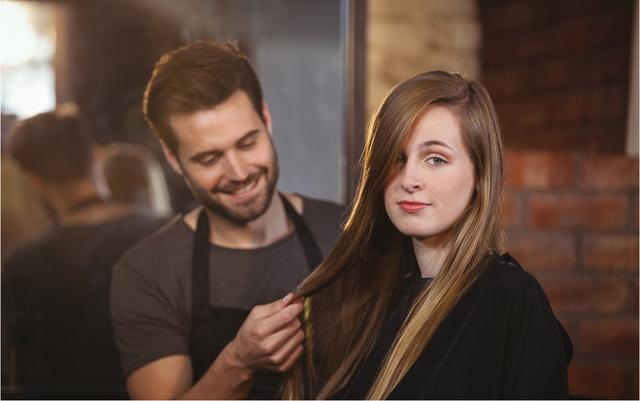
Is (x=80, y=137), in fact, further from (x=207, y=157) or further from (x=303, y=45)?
(x=303, y=45)

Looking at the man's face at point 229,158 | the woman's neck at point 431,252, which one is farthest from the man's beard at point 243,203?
the woman's neck at point 431,252

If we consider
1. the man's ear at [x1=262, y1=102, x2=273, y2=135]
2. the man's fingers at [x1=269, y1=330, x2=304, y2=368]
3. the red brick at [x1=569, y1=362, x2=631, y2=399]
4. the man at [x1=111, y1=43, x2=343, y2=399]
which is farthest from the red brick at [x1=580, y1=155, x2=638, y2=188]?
the man's fingers at [x1=269, y1=330, x2=304, y2=368]

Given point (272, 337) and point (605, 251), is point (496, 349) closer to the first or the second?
point (272, 337)

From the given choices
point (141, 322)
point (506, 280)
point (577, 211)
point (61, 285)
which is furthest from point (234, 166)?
point (577, 211)

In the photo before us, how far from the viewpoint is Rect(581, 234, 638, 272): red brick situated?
1789 mm

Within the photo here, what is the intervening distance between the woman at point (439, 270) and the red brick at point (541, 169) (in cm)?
69

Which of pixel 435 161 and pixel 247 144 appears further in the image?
pixel 247 144

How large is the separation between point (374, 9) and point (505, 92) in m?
0.68

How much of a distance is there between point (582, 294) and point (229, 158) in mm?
1002

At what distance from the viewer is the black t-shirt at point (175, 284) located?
148 cm

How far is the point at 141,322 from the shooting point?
1.50 meters

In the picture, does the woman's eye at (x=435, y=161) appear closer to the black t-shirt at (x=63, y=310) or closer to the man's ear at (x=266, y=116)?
the man's ear at (x=266, y=116)

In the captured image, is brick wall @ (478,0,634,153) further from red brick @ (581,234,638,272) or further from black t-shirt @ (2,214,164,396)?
black t-shirt @ (2,214,164,396)

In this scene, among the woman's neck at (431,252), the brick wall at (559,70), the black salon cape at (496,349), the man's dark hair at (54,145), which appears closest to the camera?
the black salon cape at (496,349)
